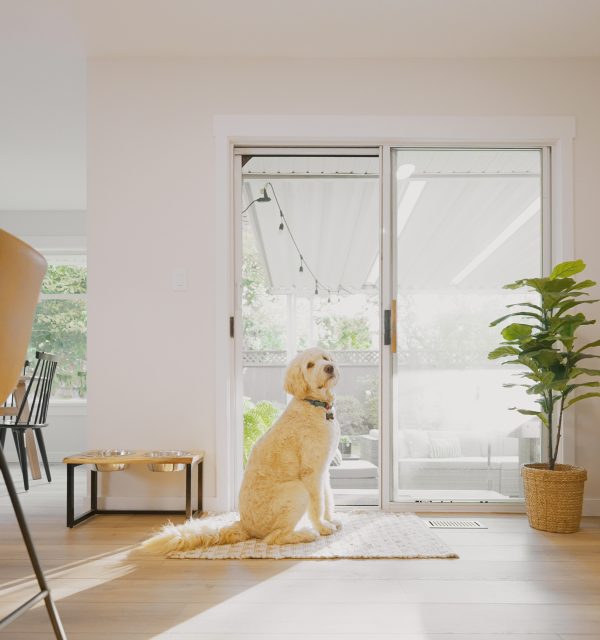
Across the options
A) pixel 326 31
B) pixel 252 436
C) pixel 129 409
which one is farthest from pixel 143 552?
pixel 326 31

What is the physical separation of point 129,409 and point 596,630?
7.99ft

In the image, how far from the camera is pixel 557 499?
2.97 metres

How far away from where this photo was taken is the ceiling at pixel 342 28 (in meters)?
2.95

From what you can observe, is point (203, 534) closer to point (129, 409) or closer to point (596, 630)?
point (129, 409)

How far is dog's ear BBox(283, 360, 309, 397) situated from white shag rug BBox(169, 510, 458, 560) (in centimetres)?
66

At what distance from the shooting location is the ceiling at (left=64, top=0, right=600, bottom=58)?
2947mm

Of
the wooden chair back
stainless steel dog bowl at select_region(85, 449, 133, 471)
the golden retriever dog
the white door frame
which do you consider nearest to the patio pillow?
the white door frame

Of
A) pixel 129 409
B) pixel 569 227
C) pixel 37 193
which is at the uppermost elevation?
pixel 37 193

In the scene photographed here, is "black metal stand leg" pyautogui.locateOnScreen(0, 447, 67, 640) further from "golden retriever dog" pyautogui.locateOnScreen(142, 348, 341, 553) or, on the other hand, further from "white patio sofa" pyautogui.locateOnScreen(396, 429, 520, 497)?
"white patio sofa" pyautogui.locateOnScreen(396, 429, 520, 497)

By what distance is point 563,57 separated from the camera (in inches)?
137

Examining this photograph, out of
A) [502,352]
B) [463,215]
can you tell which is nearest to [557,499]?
[502,352]

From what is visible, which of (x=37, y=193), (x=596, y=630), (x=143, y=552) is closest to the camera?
(x=596, y=630)

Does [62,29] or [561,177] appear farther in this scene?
[561,177]

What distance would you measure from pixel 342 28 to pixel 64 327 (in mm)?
4658
